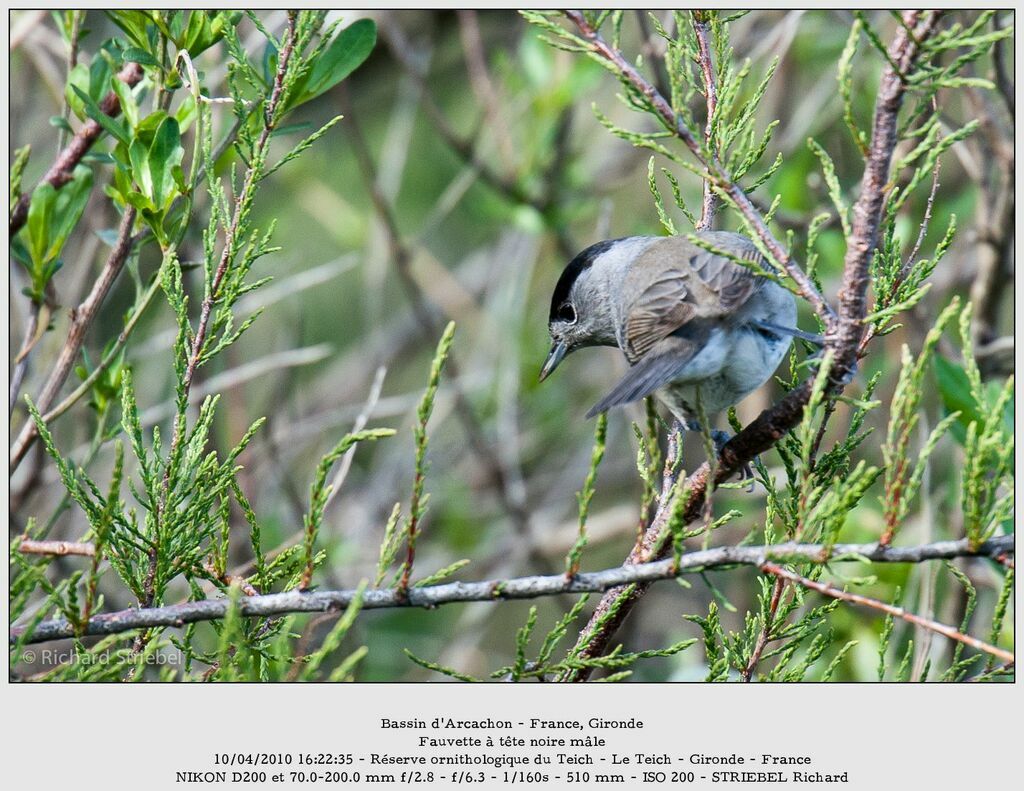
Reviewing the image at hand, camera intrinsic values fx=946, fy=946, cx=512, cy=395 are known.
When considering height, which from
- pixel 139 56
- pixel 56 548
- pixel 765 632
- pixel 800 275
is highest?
pixel 139 56

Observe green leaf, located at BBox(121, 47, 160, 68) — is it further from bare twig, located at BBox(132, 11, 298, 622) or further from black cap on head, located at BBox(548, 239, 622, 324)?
black cap on head, located at BBox(548, 239, 622, 324)

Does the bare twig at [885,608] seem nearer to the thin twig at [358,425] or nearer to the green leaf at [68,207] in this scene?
the thin twig at [358,425]

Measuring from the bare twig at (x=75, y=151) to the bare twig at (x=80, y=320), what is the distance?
0.90ft

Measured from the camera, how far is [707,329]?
8.65 ft

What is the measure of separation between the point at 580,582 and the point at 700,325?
1.22 metres

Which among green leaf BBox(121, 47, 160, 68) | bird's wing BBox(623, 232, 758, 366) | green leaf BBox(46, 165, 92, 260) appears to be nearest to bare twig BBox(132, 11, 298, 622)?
green leaf BBox(121, 47, 160, 68)

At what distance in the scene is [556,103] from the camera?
4.78 m

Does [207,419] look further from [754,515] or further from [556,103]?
[754,515]

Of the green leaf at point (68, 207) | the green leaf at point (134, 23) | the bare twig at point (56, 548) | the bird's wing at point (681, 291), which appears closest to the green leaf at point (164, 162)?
the green leaf at point (134, 23)

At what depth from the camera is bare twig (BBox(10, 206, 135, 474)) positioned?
7.40ft

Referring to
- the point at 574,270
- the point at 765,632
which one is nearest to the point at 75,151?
the point at 574,270

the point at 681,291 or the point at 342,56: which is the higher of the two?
the point at 342,56

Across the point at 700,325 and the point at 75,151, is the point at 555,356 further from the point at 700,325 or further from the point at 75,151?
the point at 75,151
